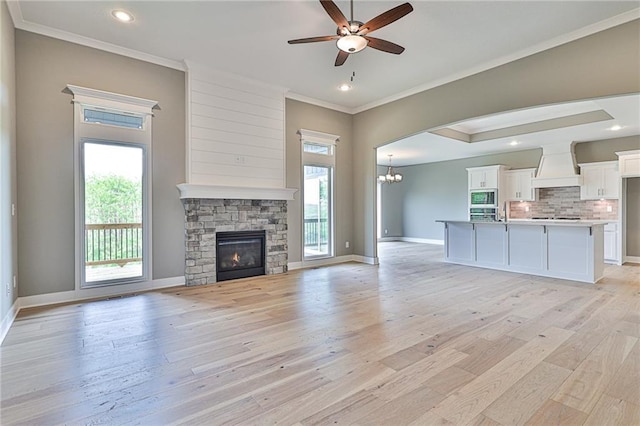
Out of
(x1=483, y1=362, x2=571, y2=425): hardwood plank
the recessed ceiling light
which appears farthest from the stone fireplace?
(x1=483, y1=362, x2=571, y2=425): hardwood plank

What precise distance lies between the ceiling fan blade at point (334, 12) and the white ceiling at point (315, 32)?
59cm

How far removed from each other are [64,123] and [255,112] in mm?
2729

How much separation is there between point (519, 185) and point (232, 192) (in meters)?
8.36

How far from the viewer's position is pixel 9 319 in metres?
3.30

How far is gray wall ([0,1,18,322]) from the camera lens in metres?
3.14

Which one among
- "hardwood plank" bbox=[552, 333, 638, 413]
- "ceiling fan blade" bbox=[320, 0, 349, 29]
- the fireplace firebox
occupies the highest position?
"ceiling fan blade" bbox=[320, 0, 349, 29]

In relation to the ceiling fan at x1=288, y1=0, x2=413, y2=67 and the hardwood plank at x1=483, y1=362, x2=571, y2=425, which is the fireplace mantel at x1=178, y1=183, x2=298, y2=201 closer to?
the ceiling fan at x1=288, y1=0, x2=413, y2=67

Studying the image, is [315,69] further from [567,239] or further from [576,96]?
[567,239]

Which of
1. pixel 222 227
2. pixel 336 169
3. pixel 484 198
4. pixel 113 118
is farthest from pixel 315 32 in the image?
pixel 484 198

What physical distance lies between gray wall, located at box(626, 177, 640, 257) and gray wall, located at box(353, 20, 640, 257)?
5.52m

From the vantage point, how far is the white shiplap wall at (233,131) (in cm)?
505

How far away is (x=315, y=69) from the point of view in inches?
200

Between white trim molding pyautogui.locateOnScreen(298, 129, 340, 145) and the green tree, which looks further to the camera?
white trim molding pyautogui.locateOnScreen(298, 129, 340, 145)

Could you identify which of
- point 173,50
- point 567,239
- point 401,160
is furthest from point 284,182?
point 401,160
